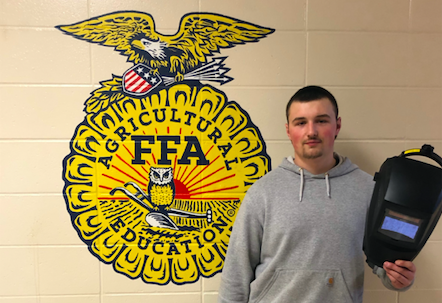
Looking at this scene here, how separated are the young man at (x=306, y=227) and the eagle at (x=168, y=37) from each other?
0.43 meters

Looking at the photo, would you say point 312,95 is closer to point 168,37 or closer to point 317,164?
point 317,164

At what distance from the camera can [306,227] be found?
0.96m

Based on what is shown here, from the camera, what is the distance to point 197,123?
4.09 ft

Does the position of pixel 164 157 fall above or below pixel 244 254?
above

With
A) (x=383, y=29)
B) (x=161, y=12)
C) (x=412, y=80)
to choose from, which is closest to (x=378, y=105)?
(x=412, y=80)

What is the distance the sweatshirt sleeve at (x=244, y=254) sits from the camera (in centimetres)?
101

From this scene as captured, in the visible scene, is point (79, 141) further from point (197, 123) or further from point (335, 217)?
point (335, 217)

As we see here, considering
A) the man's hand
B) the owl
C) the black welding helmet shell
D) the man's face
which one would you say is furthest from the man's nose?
the owl

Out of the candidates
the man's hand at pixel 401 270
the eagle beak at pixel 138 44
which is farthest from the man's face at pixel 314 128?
the eagle beak at pixel 138 44

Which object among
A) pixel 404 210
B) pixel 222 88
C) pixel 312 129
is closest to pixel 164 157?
pixel 222 88

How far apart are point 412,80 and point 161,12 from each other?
112cm

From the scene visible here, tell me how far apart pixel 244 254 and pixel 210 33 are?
897mm

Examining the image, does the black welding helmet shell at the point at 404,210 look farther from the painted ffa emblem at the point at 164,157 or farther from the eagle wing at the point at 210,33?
the eagle wing at the point at 210,33

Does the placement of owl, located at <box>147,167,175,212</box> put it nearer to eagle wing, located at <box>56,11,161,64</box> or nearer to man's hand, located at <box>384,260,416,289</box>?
eagle wing, located at <box>56,11,161,64</box>
